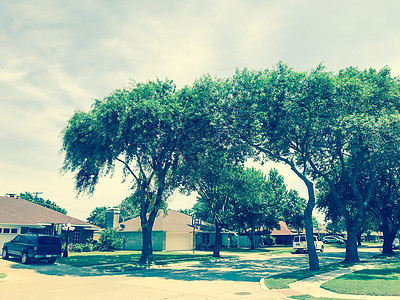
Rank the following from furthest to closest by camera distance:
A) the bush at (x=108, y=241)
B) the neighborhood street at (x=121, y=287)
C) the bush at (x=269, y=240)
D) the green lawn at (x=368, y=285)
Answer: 1. the bush at (x=269, y=240)
2. the bush at (x=108, y=241)
3. the green lawn at (x=368, y=285)
4. the neighborhood street at (x=121, y=287)

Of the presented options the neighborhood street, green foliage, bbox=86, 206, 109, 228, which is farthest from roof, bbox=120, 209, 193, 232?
green foliage, bbox=86, 206, 109, 228

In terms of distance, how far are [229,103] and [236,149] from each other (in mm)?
3329

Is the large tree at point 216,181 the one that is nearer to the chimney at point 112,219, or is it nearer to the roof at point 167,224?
the roof at point 167,224

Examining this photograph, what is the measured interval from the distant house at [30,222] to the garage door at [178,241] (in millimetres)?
10821

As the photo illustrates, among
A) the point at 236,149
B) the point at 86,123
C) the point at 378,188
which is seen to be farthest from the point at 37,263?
the point at 378,188

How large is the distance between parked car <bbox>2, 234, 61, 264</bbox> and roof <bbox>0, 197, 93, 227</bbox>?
294 inches

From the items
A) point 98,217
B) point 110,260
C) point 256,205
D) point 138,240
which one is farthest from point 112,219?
point 98,217

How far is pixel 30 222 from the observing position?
1353 inches

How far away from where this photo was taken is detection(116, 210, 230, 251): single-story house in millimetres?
46781

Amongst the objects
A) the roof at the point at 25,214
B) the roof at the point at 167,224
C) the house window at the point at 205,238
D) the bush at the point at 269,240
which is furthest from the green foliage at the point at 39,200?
the bush at the point at 269,240

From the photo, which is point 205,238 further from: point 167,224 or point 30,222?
point 30,222

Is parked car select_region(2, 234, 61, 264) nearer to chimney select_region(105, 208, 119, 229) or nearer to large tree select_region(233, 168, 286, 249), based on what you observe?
large tree select_region(233, 168, 286, 249)

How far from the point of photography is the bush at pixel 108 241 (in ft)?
141

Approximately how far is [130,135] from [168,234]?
2661cm
